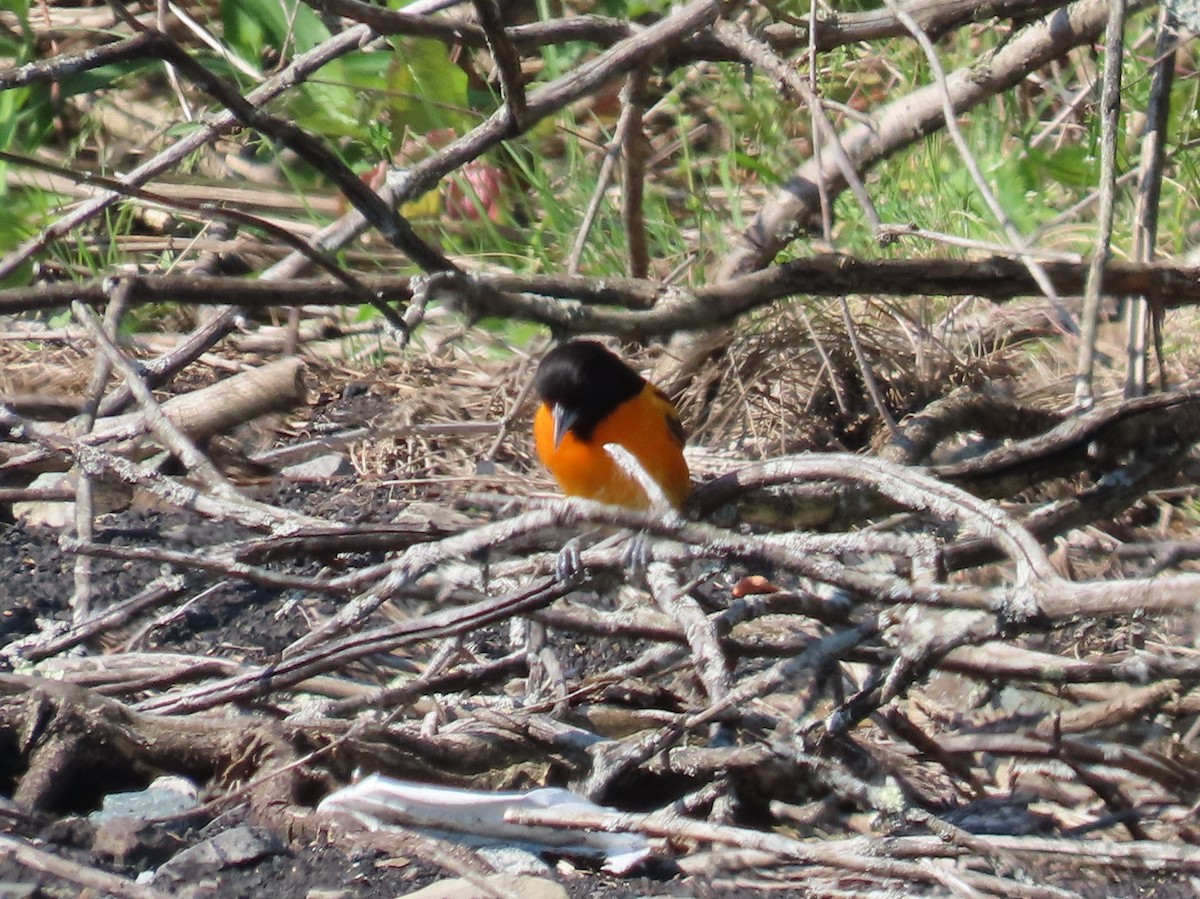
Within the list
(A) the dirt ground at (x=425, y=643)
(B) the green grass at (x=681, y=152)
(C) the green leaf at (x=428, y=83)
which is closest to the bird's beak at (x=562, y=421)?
(A) the dirt ground at (x=425, y=643)

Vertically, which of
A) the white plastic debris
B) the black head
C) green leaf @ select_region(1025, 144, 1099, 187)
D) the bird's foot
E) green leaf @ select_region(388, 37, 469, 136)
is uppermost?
green leaf @ select_region(388, 37, 469, 136)

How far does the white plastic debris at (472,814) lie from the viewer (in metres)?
2.45

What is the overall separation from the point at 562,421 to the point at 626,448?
0.33m

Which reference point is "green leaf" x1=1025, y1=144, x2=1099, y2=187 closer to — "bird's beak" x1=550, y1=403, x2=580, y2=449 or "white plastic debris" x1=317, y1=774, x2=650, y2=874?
"bird's beak" x1=550, y1=403, x2=580, y2=449

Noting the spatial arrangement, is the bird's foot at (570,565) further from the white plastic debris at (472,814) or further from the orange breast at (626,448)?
the orange breast at (626,448)

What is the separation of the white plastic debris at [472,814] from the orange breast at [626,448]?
145cm

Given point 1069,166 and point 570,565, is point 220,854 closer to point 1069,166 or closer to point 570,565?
point 570,565

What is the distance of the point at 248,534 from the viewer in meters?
3.94

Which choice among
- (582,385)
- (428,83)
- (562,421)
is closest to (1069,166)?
(582,385)

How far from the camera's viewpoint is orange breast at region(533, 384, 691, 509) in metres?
3.93

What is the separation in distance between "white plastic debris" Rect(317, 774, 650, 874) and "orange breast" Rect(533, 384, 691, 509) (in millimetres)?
1452

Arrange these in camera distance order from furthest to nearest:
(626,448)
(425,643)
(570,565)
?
(626,448) → (425,643) → (570,565)

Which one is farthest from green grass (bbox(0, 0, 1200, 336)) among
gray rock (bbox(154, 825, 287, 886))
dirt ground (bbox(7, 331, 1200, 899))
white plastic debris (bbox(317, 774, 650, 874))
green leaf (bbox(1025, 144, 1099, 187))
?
gray rock (bbox(154, 825, 287, 886))

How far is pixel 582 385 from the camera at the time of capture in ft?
14.2
